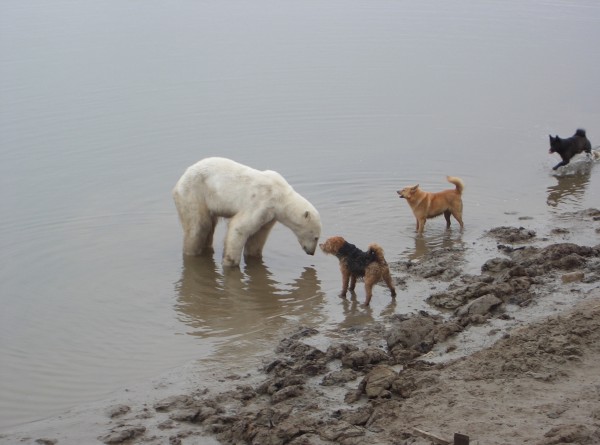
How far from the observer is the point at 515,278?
1084 cm

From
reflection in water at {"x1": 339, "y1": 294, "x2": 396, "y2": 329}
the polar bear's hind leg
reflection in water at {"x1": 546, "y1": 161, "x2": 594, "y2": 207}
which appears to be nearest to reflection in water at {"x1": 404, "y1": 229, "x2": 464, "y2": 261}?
reflection in water at {"x1": 339, "y1": 294, "x2": 396, "y2": 329}

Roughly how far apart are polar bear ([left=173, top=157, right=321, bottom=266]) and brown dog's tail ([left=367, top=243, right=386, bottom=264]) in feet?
6.81

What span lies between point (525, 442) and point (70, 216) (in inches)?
430

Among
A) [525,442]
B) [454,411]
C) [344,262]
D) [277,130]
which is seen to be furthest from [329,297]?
[277,130]

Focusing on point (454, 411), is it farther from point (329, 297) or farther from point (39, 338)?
point (39, 338)

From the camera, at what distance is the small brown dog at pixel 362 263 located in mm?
10984

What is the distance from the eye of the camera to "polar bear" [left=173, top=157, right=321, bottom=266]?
12.8 meters

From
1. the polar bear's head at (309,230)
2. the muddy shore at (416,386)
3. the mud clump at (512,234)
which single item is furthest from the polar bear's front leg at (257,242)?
the mud clump at (512,234)

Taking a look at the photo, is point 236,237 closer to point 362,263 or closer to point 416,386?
point 362,263

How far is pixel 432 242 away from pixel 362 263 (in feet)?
9.67

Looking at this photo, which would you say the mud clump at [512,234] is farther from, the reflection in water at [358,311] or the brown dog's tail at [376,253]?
the brown dog's tail at [376,253]

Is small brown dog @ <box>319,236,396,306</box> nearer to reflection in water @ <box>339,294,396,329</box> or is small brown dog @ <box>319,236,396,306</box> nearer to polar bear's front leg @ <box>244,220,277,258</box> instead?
reflection in water @ <box>339,294,396,329</box>

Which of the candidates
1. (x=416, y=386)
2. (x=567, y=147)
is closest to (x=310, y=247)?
(x=416, y=386)

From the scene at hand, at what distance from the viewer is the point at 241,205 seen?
12883 mm
